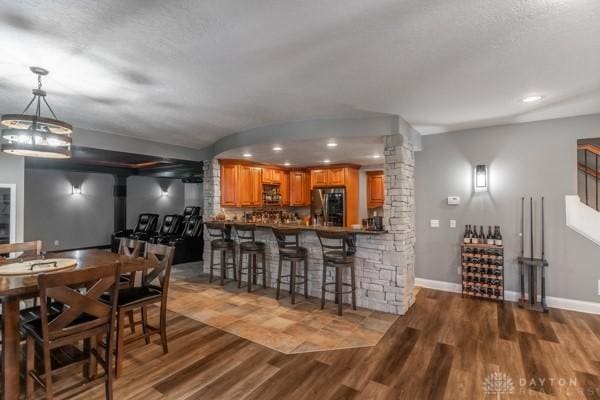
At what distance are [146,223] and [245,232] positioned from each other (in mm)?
5383

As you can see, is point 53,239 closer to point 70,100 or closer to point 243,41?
point 70,100

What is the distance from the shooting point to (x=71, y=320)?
1.92m

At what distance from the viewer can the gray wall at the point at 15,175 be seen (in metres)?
3.90

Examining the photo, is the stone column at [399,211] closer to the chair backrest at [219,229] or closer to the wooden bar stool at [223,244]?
the wooden bar stool at [223,244]

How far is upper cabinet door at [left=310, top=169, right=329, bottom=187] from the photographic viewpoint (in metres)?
7.00

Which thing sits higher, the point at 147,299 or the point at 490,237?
the point at 490,237

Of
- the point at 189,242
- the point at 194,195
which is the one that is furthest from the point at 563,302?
the point at 194,195

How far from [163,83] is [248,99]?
87cm

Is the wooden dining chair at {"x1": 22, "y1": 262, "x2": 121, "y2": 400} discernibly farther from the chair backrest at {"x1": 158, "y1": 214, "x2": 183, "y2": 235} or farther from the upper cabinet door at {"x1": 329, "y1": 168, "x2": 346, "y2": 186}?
the chair backrest at {"x1": 158, "y1": 214, "x2": 183, "y2": 235}

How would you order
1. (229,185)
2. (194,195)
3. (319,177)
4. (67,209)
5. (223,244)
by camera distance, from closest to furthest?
(223,244) → (229,185) → (319,177) → (67,209) → (194,195)

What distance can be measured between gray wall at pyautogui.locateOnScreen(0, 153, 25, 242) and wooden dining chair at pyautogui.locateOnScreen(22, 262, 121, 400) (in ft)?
9.34

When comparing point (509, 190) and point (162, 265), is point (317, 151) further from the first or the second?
point (162, 265)

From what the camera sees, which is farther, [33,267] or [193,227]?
[193,227]

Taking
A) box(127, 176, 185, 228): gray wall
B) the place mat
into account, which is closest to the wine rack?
the place mat
